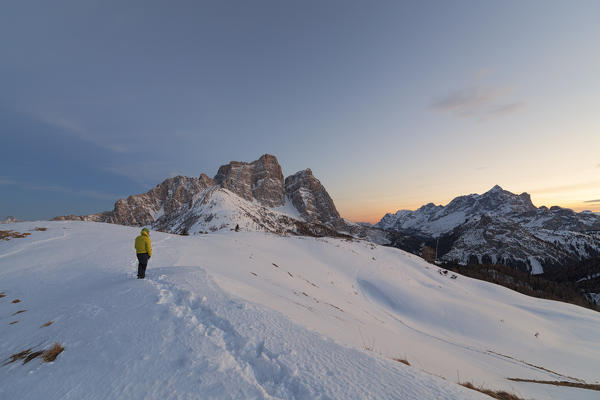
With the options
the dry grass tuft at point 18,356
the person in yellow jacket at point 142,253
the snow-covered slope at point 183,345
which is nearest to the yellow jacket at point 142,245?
the person in yellow jacket at point 142,253

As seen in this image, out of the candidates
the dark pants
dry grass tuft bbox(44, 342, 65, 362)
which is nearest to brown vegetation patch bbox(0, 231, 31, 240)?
the dark pants

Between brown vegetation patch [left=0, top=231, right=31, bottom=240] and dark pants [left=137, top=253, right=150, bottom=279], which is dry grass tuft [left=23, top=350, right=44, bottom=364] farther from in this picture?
brown vegetation patch [left=0, top=231, right=31, bottom=240]

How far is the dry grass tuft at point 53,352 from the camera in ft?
17.6

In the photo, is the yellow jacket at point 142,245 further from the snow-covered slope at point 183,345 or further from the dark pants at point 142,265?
the snow-covered slope at point 183,345

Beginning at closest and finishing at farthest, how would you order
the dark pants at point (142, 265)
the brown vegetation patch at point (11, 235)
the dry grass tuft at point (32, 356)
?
the dry grass tuft at point (32, 356) < the dark pants at point (142, 265) < the brown vegetation patch at point (11, 235)

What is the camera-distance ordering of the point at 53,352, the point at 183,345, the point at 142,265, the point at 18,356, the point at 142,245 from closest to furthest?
the point at 183,345 → the point at 53,352 → the point at 18,356 → the point at 142,265 → the point at 142,245

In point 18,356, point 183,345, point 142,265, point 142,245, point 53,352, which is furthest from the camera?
point 142,245

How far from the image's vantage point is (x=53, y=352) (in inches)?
217

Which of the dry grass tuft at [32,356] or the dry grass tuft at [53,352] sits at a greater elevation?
the dry grass tuft at [53,352]

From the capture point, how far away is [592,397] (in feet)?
23.7

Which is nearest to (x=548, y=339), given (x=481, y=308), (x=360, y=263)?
(x=481, y=308)

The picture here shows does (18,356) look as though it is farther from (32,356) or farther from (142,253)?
(142,253)

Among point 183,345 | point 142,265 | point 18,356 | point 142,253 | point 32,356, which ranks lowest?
point 18,356

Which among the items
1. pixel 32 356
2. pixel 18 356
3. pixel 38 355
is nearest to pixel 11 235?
pixel 18 356
